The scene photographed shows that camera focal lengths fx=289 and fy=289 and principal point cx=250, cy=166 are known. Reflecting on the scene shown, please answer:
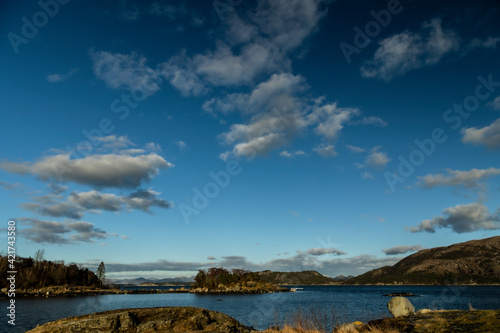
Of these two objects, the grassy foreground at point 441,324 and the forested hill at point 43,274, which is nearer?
the grassy foreground at point 441,324

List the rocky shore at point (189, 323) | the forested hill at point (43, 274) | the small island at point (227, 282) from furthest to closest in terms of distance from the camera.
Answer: the small island at point (227, 282) → the forested hill at point (43, 274) → the rocky shore at point (189, 323)

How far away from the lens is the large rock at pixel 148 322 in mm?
15773

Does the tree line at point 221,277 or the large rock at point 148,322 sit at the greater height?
the large rock at point 148,322

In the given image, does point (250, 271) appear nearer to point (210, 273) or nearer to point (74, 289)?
point (210, 273)

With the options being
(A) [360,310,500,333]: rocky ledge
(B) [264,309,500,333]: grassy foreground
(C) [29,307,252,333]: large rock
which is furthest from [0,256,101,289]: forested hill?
(A) [360,310,500,333]: rocky ledge

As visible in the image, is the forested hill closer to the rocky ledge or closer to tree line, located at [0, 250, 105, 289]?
tree line, located at [0, 250, 105, 289]

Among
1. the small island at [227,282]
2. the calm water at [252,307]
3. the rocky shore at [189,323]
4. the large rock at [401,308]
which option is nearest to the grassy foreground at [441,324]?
the rocky shore at [189,323]

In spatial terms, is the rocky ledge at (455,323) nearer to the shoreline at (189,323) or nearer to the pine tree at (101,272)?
the shoreline at (189,323)

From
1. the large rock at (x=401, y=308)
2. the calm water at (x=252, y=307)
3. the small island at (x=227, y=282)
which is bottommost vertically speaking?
the small island at (x=227, y=282)

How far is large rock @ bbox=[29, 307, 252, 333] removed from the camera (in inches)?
621

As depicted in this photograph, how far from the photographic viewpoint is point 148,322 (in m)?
16.6

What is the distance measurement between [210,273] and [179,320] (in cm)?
16278

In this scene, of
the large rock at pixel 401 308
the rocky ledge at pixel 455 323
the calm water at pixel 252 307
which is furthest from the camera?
the calm water at pixel 252 307

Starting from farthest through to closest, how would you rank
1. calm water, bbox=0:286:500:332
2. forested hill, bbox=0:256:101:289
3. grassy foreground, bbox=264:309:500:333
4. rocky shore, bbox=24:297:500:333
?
1. forested hill, bbox=0:256:101:289
2. calm water, bbox=0:286:500:332
3. rocky shore, bbox=24:297:500:333
4. grassy foreground, bbox=264:309:500:333
